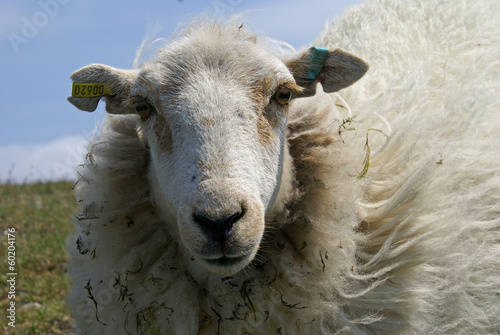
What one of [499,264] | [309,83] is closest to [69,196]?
[309,83]

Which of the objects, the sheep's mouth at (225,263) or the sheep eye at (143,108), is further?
the sheep eye at (143,108)

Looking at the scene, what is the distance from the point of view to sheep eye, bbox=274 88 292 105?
10.5ft

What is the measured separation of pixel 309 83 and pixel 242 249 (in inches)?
50.6

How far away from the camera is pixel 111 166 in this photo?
3.56 meters

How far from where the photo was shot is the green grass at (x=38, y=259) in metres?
5.23

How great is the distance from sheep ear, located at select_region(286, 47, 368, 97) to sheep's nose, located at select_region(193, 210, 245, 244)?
46.8 inches

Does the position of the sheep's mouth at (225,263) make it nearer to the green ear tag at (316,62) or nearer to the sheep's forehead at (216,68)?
the sheep's forehead at (216,68)

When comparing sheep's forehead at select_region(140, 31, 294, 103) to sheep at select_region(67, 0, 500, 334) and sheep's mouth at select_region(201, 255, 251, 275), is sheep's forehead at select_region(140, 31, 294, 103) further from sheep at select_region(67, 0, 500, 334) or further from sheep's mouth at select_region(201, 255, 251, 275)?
sheep's mouth at select_region(201, 255, 251, 275)

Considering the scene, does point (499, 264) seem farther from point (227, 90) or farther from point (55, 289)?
point (55, 289)

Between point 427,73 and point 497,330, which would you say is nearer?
point 497,330

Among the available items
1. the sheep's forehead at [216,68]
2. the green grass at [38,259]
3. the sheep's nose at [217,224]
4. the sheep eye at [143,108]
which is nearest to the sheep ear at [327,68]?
the sheep's forehead at [216,68]

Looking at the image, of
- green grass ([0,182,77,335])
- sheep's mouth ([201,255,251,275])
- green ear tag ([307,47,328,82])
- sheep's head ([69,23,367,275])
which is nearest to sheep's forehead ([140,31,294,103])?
sheep's head ([69,23,367,275])

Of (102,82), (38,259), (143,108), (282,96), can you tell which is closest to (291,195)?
(282,96)

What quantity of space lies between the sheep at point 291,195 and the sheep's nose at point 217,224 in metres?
0.20
